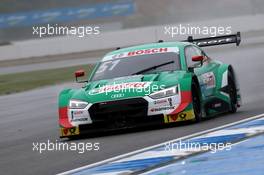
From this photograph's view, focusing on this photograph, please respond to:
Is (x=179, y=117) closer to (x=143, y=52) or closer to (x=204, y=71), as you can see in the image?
(x=204, y=71)

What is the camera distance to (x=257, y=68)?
24875mm

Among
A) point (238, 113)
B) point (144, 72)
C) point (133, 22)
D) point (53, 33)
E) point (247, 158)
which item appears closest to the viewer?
point (247, 158)

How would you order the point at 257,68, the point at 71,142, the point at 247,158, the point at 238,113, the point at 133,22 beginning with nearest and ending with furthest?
the point at 247,158
the point at 71,142
the point at 238,113
the point at 257,68
the point at 133,22

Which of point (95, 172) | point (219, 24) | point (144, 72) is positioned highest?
point (219, 24)

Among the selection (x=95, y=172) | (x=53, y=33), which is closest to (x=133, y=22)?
(x=53, y=33)

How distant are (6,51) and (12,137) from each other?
3339cm

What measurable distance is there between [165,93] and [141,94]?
0.34 m

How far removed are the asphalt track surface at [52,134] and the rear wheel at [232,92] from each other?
0.13 m

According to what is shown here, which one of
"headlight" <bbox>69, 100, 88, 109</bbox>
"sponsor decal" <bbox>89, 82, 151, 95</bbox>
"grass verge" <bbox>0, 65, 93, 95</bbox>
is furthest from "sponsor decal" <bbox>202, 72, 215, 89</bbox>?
"grass verge" <bbox>0, 65, 93, 95</bbox>

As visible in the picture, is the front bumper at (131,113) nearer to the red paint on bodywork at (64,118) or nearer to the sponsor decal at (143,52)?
the red paint on bodywork at (64,118)

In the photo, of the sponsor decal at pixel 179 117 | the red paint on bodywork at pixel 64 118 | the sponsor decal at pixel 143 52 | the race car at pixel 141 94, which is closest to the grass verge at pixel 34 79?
the sponsor decal at pixel 143 52

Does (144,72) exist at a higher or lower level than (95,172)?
higher

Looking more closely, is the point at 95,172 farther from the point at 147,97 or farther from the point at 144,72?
the point at 144,72

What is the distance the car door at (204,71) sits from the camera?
41.9ft
